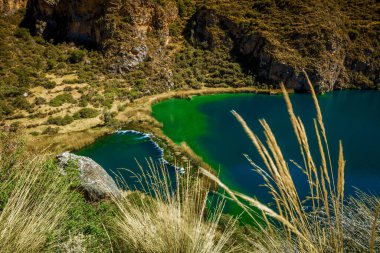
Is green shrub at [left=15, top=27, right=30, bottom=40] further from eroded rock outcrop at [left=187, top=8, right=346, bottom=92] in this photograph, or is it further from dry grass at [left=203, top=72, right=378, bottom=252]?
dry grass at [left=203, top=72, right=378, bottom=252]

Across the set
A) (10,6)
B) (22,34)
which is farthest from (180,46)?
(10,6)

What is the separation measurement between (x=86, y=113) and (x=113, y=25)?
16.0 m

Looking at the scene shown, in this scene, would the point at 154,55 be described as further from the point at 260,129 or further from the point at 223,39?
the point at 260,129

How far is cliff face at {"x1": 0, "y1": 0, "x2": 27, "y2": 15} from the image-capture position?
4000cm

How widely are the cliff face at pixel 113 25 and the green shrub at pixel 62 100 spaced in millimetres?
7990

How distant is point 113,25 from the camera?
117 feet

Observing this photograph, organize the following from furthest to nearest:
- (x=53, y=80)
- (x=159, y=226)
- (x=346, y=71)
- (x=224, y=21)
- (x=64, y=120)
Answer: (x=224, y=21) → (x=346, y=71) → (x=53, y=80) → (x=64, y=120) → (x=159, y=226)

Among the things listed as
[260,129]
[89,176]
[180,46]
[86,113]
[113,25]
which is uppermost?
[113,25]

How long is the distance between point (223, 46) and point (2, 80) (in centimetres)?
2630

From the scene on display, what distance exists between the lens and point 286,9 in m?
40.2

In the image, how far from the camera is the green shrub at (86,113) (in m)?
23.9

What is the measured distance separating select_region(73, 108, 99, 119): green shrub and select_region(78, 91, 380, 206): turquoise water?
4822mm

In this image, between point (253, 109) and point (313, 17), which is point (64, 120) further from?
point (313, 17)

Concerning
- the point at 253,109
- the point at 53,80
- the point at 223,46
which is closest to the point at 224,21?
the point at 223,46
